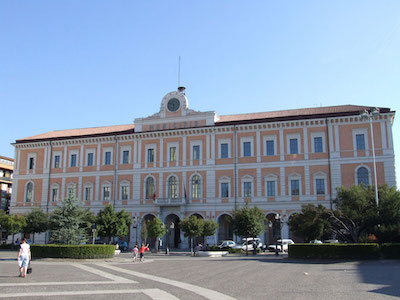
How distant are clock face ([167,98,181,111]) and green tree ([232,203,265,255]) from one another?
17.2m

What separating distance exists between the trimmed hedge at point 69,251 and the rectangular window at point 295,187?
2163 centimetres

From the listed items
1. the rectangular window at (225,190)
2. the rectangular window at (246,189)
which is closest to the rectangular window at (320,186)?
the rectangular window at (246,189)

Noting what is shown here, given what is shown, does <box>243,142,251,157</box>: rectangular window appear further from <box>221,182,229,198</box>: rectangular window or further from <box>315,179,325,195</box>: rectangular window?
<box>315,179,325,195</box>: rectangular window

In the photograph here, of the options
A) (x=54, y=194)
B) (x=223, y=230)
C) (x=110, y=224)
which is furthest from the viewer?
(x=54, y=194)

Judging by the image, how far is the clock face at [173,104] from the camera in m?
51.7

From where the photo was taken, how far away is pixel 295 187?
45.3 meters

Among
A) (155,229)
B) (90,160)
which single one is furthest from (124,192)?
(155,229)

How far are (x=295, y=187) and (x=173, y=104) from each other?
17552mm

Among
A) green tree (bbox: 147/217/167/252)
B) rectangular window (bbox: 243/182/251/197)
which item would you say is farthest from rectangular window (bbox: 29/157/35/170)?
rectangular window (bbox: 243/182/251/197)

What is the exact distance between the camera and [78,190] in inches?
2104

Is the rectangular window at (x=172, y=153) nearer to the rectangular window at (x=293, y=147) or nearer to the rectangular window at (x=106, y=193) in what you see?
the rectangular window at (x=106, y=193)

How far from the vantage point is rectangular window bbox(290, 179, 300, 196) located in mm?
45184

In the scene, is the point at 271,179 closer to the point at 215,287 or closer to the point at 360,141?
the point at 360,141

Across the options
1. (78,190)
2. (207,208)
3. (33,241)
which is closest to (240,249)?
(207,208)
